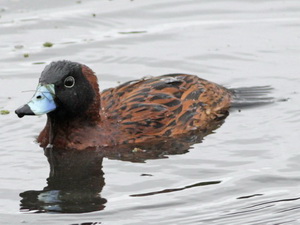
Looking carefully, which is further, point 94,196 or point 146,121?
point 146,121

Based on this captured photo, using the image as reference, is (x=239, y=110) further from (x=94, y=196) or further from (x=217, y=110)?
(x=94, y=196)

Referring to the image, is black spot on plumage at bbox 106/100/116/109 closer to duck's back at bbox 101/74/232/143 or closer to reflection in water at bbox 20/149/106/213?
duck's back at bbox 101/74/232/143

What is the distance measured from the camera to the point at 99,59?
1714cm

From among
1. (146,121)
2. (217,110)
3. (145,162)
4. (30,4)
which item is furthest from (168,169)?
(30,4)

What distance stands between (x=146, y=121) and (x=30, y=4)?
21.9ft

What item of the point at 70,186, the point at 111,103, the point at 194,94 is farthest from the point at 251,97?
the point at 70,186

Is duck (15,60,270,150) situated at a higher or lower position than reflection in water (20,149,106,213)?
higher

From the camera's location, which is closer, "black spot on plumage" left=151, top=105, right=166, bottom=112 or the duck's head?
the duck's head

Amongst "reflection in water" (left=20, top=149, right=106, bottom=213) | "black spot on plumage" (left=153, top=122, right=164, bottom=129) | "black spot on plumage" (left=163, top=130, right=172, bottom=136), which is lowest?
"reflection in water" (left=20, top=149, right=106, bottom=213)

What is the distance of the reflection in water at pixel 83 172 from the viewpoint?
11570mm

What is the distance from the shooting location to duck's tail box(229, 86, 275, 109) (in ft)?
50.3

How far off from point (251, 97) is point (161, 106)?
1996 mm

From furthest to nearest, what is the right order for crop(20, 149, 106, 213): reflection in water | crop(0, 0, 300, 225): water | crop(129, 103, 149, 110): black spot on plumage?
crop(129, 103, 149, 110): black spot on plumage
crop(20, 149, 106, 213): reflection in water
crop(0, 0, 300, 225): water

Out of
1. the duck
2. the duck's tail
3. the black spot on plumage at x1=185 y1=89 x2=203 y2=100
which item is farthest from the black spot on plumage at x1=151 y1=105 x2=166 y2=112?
the duck's tail
